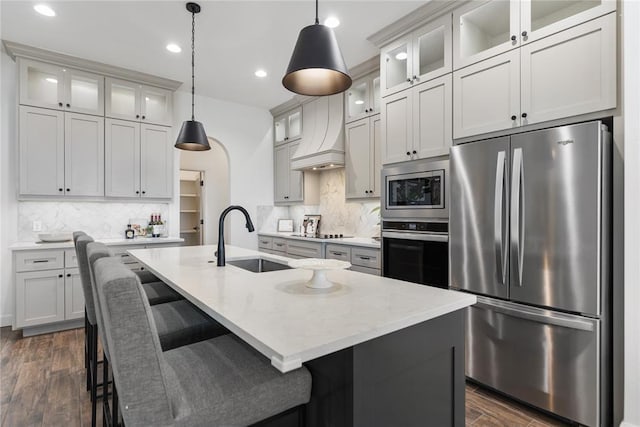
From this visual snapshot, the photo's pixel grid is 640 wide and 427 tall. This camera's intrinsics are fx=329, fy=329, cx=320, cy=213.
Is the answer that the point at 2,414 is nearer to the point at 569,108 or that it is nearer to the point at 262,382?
the point at 262,382

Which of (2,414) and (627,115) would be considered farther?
(2,414)

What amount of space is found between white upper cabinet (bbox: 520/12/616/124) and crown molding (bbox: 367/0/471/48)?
0.79 meters

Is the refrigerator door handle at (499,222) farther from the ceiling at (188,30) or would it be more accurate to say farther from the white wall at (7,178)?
the white wall at (7,178)

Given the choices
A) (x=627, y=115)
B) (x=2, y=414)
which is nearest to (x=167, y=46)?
(x=2, y=414)

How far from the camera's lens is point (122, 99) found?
4188 millimetres

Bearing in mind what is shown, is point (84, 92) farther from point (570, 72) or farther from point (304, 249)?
point (570, 72)

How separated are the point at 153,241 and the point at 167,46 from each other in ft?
7.20

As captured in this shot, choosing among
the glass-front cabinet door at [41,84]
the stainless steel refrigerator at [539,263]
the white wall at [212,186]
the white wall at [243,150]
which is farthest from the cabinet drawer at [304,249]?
the glass-front cabinet door at [41,84]

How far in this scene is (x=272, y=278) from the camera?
66.3 inches

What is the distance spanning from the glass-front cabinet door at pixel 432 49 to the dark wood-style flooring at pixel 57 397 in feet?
8.12

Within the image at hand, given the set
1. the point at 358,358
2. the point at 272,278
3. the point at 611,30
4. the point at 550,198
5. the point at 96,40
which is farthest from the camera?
the point at 96,40

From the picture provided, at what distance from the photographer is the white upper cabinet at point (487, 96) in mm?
2230

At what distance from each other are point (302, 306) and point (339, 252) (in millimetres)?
2651

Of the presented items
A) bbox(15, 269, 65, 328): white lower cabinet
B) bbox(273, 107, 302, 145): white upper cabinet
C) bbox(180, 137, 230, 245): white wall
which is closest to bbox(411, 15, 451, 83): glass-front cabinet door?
bbox(273, 107, 302, 145): white upper cabinet
